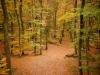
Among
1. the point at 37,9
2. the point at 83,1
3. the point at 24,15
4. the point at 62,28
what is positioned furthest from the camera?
the point at 62,28

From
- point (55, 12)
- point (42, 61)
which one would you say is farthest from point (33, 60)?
point (55, 12)

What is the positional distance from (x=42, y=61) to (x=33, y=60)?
1.10 m

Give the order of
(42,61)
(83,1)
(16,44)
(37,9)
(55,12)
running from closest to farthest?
(83,1)
(42,61)
(16,44)
(37,9)
(55,12)

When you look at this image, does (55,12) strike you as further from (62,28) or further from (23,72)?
(23,72)

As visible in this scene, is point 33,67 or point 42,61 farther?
point 42,61

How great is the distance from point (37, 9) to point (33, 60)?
24.3 ft

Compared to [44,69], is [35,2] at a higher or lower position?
higher

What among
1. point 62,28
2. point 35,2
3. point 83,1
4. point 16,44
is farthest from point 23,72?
point 62,28

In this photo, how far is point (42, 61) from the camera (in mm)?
22250

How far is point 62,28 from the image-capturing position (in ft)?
123

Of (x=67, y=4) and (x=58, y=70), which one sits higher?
(x=67, y=4)

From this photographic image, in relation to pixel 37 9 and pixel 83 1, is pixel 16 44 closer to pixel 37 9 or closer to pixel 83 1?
pixel 37 9

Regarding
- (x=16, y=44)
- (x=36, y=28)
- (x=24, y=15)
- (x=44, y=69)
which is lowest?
(x=44, y=69)

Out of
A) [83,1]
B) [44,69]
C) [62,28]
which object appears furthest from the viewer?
[62,28]
